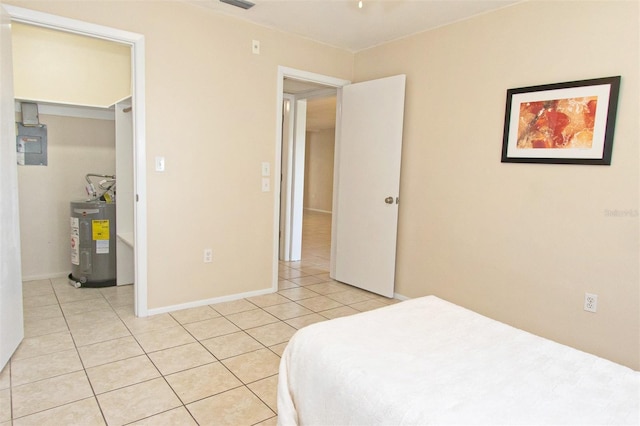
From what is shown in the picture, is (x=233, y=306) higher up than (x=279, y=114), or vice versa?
(x=279, y=114)

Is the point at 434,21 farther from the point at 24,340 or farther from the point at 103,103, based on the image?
the point at 24,340

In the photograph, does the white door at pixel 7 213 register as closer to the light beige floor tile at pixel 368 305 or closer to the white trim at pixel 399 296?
the light beige floor tile at pixel 368 305

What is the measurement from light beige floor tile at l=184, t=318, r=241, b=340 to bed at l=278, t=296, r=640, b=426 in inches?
55.6

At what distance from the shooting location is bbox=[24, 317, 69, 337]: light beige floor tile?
2724 mm

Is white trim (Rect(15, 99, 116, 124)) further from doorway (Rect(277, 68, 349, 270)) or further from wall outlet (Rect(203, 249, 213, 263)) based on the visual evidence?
wall outlet (Rect(203, 249, 213, 263))

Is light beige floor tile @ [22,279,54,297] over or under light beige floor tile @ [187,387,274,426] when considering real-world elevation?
over

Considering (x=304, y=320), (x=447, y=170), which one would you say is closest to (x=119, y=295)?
(x=304, y=320)

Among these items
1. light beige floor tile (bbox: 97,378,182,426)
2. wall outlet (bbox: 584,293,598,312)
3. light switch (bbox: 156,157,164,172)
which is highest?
light switch (bbox: 156,157,164,172)

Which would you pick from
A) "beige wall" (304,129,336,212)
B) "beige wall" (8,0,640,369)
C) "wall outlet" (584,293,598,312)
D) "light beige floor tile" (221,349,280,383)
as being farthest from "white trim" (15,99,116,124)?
"beige wall" (304,129,336,212)

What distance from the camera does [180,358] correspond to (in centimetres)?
244

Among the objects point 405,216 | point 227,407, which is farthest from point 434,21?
point 227,407

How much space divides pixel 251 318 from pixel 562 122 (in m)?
2.64

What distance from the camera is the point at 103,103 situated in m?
4.19

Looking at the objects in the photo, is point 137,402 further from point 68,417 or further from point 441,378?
point 441,378
